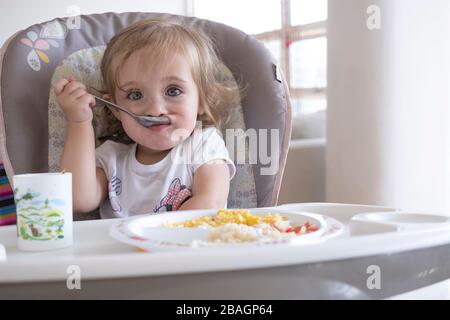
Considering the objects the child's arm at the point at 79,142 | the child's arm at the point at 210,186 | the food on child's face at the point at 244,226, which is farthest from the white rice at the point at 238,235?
the child's arm at the point at 79,142

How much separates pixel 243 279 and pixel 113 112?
733 mm

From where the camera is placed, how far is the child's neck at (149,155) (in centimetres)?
120

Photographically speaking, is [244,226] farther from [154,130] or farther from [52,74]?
[52,74]

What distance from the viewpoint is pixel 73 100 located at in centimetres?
109

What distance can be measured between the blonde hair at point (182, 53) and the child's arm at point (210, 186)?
14cm

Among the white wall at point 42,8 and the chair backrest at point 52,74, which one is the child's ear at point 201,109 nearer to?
the chair backrest at point 52,74

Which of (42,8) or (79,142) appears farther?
(42,8)

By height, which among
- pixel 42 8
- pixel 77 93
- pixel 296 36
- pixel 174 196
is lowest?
pixel 174 196

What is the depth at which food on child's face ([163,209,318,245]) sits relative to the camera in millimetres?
665

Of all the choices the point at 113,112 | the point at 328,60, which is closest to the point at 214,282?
the point at 113,112

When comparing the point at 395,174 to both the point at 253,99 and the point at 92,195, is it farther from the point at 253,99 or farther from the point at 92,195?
the point at 92,195

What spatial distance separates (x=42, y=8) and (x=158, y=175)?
3.63m

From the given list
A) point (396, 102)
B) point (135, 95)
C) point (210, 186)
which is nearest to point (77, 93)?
point (135, 95)

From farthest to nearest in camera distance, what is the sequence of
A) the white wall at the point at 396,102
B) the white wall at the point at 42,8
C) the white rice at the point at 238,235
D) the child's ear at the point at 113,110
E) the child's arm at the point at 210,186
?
the white wall at the point at 42,8 < the white wall at the point at 396,102 < the child's ear at the point at 113,110 < the child's arm at the point at 210,186 < the white rice at the point at 238,235
